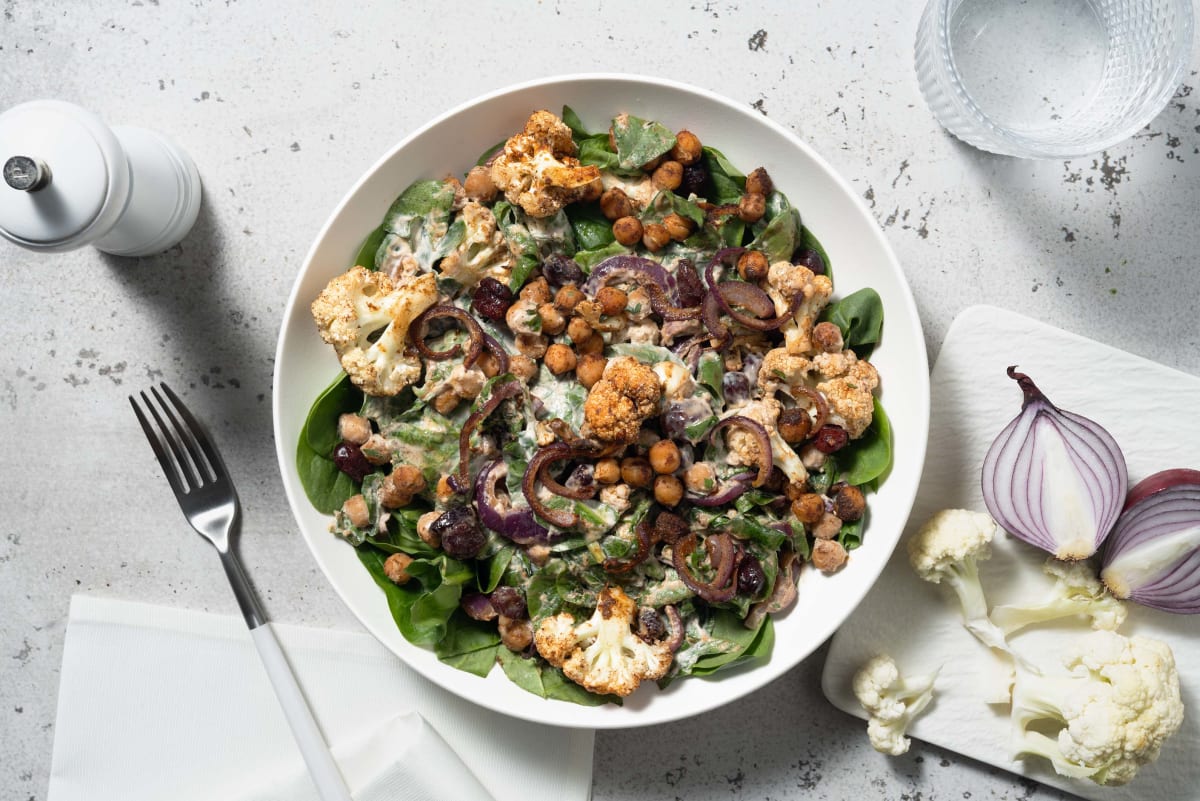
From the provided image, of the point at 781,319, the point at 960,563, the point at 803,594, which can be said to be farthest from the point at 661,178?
the point at 960,563

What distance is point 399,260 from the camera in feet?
8.55

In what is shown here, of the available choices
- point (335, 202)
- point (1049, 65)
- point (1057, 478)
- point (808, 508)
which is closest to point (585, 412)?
point (808, 508)

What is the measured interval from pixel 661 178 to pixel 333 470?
4.21 feet

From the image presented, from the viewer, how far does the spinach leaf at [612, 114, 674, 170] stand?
8.34ft

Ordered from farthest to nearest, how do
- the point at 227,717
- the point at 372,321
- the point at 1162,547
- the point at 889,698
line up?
the point at 227,717 → the point at 889,698 → the point at 1162,547 → the point at 372,321

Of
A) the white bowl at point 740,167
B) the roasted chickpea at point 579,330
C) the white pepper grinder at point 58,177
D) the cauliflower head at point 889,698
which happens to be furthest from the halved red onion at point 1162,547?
the white pepper grinder at point 58,177

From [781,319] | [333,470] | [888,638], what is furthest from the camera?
[888,638]

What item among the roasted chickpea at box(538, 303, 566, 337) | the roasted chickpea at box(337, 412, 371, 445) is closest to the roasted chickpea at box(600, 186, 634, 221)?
the roasted chickpea at box(538, 303, 566, 337)

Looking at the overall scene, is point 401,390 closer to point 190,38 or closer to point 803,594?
point 803,594

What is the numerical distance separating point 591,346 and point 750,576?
0.77 m

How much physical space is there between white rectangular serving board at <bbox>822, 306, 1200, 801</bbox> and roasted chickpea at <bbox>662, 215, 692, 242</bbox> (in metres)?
0.96

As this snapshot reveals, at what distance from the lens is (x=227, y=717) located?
3.08 meters

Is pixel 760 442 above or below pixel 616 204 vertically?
below

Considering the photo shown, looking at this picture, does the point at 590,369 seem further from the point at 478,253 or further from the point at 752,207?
the point at 752,207
